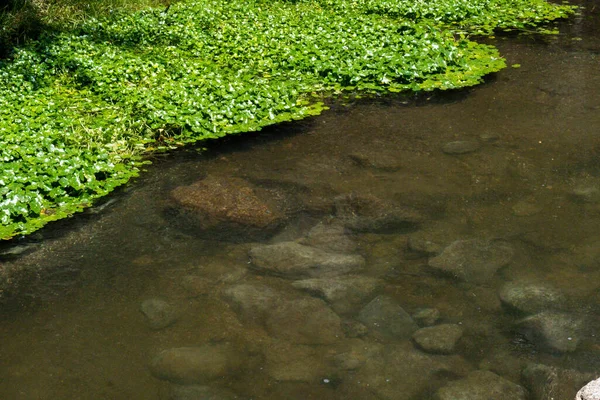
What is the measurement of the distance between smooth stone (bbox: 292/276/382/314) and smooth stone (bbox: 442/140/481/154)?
8.52 feet

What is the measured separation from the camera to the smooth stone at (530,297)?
539 cm

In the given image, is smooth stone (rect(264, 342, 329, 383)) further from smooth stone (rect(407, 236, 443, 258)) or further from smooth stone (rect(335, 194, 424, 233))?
smooth stone (rect(335, 194, 424, 233))

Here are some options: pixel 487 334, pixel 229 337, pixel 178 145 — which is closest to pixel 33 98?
pixel 178 145

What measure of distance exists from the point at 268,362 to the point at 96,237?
2.23 m

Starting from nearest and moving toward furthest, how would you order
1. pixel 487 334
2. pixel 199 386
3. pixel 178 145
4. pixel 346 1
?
1. pixel 199 386
2. pixel 487 334
3. pixel 178 145
4. pixel 346 1

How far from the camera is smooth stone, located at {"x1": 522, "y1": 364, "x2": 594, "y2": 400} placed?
4591 mm

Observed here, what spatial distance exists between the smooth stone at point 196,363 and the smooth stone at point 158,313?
0.33 meters

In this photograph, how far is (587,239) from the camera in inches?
246

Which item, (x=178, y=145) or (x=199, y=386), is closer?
(x=199, y=386)

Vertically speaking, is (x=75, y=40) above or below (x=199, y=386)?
above

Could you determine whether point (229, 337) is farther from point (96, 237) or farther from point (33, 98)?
point (33, 98)

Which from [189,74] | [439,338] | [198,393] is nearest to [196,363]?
[198,393]

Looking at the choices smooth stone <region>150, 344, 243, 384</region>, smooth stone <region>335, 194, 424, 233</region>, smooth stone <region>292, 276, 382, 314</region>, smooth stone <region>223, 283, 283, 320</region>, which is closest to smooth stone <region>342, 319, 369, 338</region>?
smooth stone <region>292, 276, 382, 314</region>

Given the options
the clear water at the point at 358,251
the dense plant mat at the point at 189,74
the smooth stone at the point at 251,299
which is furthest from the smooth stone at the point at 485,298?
the dense plant mat at the point at 189,74
